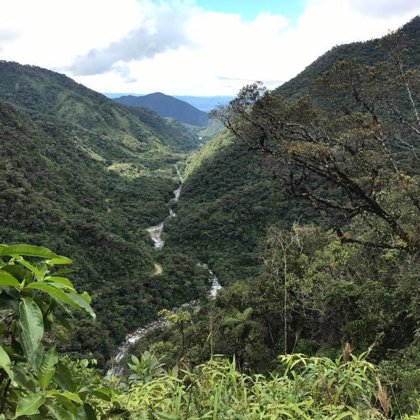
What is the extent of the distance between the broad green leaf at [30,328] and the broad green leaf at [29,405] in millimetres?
108

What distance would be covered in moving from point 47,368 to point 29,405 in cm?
12

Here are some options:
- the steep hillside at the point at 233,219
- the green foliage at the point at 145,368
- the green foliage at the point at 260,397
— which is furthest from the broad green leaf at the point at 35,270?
the steep hillside at the point at 233,219

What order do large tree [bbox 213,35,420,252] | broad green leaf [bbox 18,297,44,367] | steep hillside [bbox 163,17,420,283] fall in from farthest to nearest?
1. steep hillside [bbox 163,17,420,283]
2. large tree [bbox 213,35,420,252]
3. broad green leaf [bbox 18,297,44,367]

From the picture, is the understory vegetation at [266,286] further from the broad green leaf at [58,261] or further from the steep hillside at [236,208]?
the steep hillside at [236,208]

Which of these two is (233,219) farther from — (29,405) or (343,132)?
(29,405)

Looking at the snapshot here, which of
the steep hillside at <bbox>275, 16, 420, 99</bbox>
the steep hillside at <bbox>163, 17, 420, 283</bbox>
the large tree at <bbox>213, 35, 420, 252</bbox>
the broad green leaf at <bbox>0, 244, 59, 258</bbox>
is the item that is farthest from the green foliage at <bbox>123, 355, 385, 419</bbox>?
the steep hillside at <bbox>275, 16, 420, 99</bbox>

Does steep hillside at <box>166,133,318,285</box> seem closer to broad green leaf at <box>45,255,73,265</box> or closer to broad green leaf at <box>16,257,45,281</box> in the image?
broad green leaf at <box>45,255,73,265</box>

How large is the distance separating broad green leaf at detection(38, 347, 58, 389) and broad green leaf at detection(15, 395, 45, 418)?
0.15 ft

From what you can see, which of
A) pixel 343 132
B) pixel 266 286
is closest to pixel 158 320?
pixel 266 286

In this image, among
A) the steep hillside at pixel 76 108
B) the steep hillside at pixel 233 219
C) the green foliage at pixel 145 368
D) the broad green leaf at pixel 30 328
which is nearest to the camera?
the broad green leaf at pixel 30 328

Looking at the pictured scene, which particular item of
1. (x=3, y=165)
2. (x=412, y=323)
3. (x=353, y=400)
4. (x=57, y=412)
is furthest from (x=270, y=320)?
(x=3, y=165)

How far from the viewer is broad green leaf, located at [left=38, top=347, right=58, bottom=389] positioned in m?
1.26

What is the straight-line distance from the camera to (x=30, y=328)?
1165 millimetres

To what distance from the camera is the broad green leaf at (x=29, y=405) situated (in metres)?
1.16
